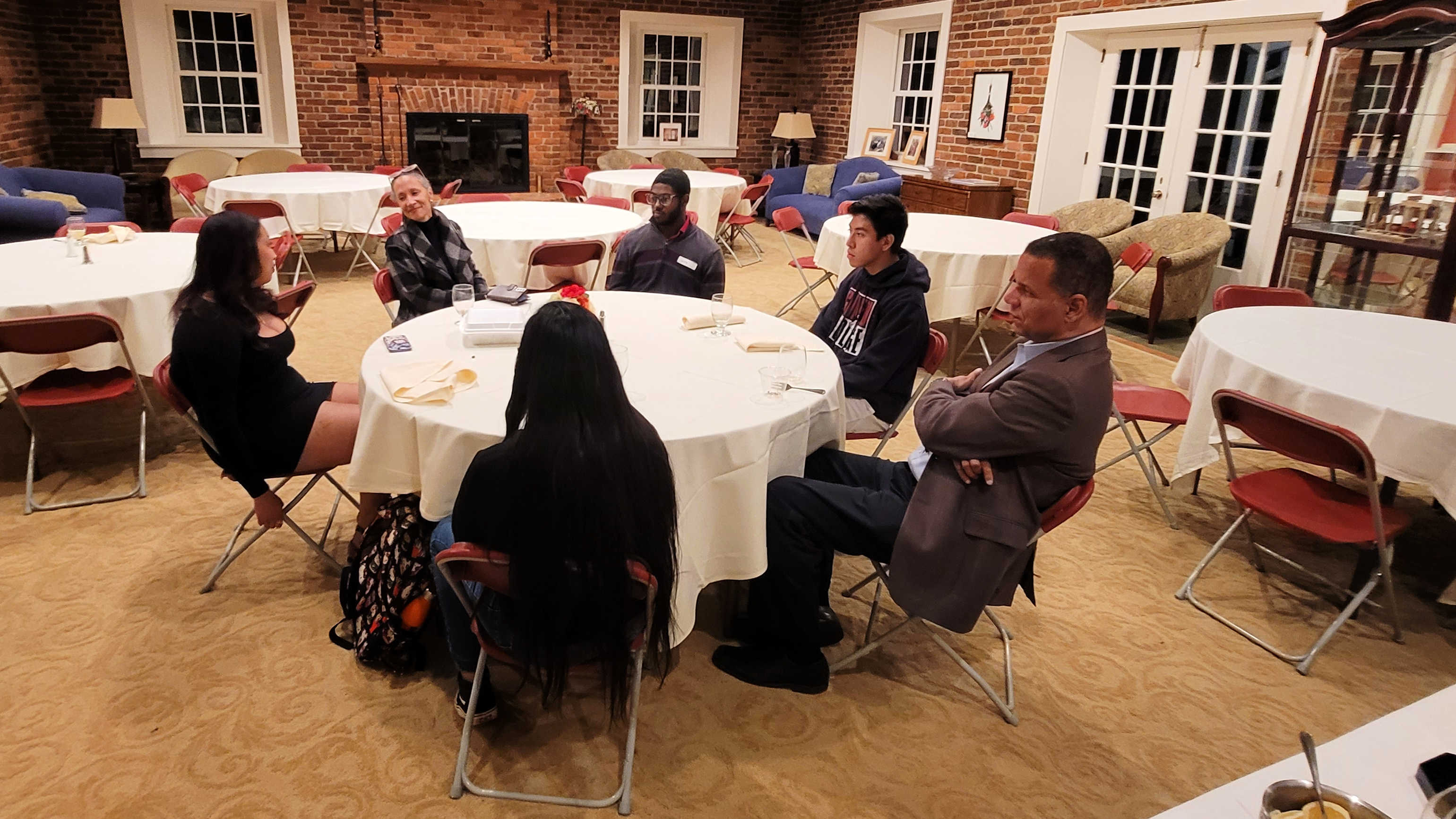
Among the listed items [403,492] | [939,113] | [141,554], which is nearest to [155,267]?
[141,554]

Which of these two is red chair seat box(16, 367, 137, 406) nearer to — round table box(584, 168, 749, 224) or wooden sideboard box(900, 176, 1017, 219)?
round table box(584, 168, 749, 224)

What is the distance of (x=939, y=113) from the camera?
29.0 feet

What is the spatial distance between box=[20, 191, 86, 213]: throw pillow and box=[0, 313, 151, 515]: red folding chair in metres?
3.91

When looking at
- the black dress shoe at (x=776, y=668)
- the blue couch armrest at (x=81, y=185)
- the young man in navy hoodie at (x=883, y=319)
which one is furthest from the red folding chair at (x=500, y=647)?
the blue couch armrest at (x=81, y=185)

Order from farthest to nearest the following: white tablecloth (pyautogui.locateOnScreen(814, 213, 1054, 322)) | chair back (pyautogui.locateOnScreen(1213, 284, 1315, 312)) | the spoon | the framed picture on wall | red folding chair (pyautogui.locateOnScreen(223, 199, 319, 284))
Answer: the framed picture on wall → red folding chair (pyautogui.locateOnScreen(223, 199, 319, 284)) → white tablecloth (pyautogui.locateOnScreen(814, 213, 1054, 322)) → chair back (pyautogui.locateOnScreen(1213, 284, 1315, 312)) → the spoon

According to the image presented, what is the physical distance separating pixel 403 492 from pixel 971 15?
7.85 m

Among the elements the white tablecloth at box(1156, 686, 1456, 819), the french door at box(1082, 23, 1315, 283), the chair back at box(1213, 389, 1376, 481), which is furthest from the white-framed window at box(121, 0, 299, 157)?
the white tablecloth at box(1156, 686, 1456, 819)

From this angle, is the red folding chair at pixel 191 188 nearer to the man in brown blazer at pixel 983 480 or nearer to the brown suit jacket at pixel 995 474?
the man in brown blazer at pixel 983 480

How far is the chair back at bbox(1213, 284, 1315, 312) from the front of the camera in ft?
13.1

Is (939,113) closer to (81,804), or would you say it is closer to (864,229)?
(864,229)

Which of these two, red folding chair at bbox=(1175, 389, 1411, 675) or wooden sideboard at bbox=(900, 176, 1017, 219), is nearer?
red folding chair at bbox=(1175, 389, 1411, 675)

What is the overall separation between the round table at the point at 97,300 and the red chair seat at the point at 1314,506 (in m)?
3.73

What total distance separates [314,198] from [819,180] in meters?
5.65

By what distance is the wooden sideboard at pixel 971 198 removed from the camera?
7.76 metres
